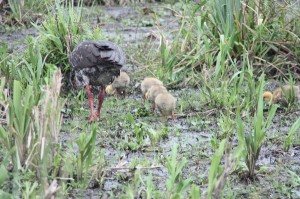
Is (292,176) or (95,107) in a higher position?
(292,176)

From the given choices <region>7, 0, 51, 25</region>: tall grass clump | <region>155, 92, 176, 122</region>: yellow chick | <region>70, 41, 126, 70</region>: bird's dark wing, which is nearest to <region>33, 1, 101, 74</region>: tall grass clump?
<region>70, 41, 126, 70</region>: bird's dark wing

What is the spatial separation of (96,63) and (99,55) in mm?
107

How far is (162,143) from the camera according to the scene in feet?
20.8

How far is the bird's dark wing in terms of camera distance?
6.90 metres

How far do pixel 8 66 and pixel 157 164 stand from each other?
2381mm

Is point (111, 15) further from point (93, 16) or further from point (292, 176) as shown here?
point (292, 176)

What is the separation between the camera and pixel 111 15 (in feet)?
37.2

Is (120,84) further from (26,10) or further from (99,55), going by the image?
(26,10)

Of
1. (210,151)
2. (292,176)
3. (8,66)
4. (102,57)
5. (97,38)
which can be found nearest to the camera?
(292,176)

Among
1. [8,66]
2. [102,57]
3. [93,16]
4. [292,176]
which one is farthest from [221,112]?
[93,16]

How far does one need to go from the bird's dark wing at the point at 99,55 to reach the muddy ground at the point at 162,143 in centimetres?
48

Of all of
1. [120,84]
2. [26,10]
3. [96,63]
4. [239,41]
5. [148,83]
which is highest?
[96,63]

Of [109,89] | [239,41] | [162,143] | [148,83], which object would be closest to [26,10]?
[109,89]

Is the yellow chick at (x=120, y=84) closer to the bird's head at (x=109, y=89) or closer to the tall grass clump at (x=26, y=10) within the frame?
the bird's head at (x=109, y=89)
